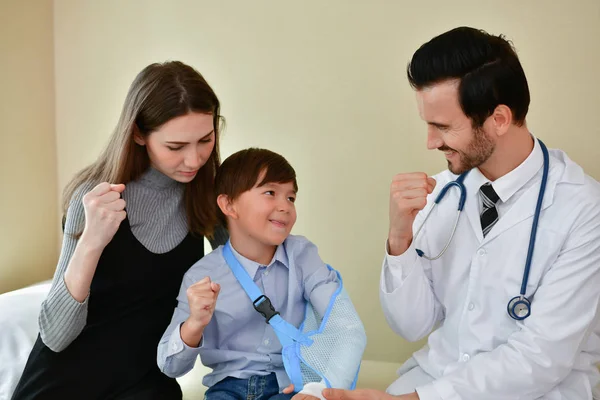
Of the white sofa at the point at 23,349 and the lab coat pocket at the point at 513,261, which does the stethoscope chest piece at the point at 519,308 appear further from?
the white sofa at the point at 23,349

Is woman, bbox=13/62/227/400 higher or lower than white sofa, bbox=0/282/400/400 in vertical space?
higher

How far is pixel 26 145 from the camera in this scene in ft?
9.81

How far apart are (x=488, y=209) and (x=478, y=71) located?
1.32 feet

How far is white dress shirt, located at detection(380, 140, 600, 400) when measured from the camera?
172 centimetres

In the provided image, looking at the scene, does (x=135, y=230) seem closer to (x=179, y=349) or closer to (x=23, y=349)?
(x=179, y=349)

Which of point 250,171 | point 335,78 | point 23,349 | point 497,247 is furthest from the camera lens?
point 335,78

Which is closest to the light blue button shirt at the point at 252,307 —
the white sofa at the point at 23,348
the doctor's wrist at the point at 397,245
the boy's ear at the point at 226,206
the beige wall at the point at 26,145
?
the boy's ear at the point at 226,206

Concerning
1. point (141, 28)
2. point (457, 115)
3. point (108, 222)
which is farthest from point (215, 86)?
point (457, 115)

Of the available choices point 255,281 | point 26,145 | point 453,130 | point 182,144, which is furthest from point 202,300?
point 26,145

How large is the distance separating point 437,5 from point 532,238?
121cm

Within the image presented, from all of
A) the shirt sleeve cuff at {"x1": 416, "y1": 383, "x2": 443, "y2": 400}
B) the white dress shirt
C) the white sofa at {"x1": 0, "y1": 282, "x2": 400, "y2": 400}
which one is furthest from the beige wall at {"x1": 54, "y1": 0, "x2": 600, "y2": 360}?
the shirt sleeve cuff at {"x1": 416, "y1": 383, "x2": 443, "y2": 400}

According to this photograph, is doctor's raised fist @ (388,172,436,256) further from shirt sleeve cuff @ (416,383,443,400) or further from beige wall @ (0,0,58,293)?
beige wall @ (0,0,58,293)

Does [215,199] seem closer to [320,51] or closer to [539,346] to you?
[320,51]

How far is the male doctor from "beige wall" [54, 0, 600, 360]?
735 mm
